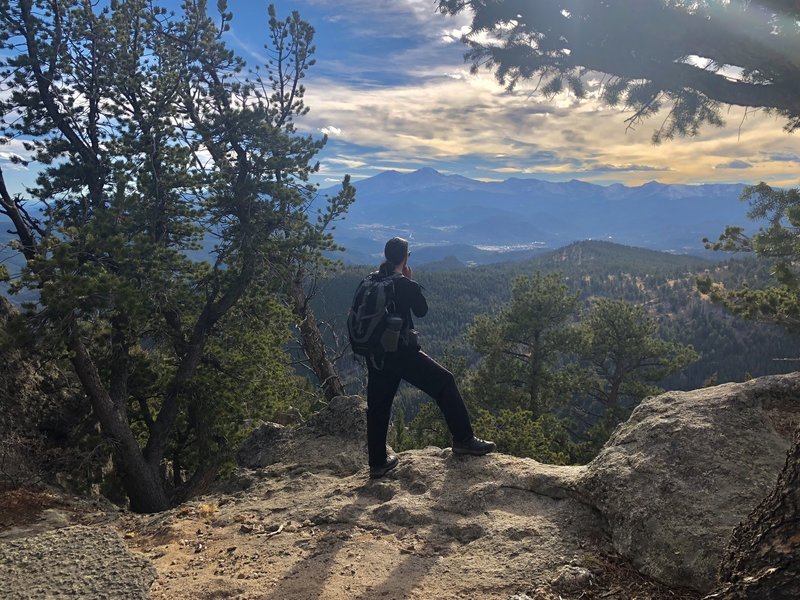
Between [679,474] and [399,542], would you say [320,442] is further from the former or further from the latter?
[679,474]

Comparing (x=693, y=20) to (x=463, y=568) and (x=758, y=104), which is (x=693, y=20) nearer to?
(x=758, y=104)

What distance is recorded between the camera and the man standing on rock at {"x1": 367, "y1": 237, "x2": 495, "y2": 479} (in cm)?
544

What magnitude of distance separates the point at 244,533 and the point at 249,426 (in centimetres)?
769

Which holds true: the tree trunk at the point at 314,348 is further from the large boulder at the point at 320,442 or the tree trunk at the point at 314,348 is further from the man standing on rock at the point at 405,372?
the man standing on rock at the point at 405,372

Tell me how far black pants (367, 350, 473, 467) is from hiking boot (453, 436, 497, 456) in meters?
0.34

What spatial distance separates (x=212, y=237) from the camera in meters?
11.0

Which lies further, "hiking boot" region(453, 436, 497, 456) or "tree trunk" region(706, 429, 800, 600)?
"hiking boot" region(453, 436, 497, 456)

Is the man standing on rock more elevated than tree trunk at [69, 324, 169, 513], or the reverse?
the man standing on rock

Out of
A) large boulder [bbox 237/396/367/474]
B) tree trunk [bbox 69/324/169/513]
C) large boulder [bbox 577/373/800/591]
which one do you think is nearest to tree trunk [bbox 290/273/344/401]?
large boulder [bbox 237/396/367/474]

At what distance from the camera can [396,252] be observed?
5.46 m

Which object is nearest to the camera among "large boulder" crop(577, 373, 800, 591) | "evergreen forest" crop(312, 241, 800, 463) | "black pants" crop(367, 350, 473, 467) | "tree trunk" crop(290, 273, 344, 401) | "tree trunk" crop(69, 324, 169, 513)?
"large boulder" crop(577, 373, 800, 591)

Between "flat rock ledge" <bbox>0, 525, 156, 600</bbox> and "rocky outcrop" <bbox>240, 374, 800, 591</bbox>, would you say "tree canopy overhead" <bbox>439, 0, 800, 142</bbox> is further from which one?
"flat rock ledge" <bbox>0, 525, 156, 600</bbox>

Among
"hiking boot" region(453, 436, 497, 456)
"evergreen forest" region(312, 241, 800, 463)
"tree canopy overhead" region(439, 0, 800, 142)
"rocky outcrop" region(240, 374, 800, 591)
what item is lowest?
"evergreen forest" region(312, 241, 800, 463)

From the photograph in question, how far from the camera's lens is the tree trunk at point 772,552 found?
2150 mm
